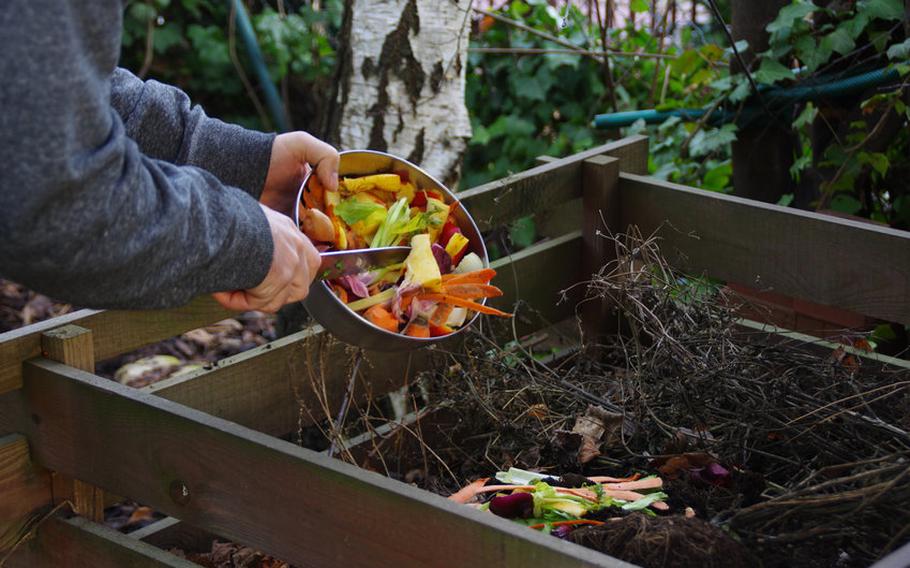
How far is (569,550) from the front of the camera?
1490 millimetres

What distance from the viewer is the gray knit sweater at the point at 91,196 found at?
4.19ft

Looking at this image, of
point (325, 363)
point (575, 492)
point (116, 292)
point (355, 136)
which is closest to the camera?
point (116, 292)

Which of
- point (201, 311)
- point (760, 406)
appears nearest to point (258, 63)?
point (201, 311)

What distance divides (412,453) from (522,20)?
3499 mm

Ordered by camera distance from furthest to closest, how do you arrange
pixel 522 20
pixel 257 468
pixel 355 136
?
1. pixel 522 20
2. pixel 355 136
3. pixel 257 468

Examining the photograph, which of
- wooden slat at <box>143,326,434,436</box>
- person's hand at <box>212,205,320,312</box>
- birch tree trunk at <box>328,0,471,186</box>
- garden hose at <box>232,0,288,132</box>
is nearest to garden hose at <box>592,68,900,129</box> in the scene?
birch tree trunk at <box>328,0,471,186</box>

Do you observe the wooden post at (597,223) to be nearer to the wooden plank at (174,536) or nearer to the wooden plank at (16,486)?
the wooden plank at (174,536)

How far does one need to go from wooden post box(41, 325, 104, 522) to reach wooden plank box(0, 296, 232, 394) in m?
0.03

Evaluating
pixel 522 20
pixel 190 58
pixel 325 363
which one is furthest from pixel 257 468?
pixel 190 58

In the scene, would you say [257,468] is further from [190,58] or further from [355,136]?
[190,58]

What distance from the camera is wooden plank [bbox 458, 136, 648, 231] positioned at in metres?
2.84

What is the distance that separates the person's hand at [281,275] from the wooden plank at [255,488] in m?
0.25

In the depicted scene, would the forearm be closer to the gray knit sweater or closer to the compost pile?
the gray knit sweater

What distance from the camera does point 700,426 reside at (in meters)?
2.32
